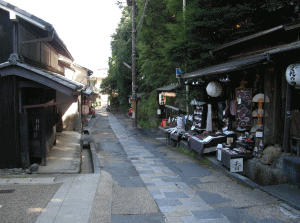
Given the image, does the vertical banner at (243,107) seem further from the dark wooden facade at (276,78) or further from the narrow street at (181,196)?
the narrow street at (181,196)

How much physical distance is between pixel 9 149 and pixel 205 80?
9289 mm

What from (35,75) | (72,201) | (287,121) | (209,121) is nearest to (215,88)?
(209,121)

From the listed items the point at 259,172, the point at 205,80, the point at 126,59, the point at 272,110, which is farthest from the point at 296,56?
the point at 126,59

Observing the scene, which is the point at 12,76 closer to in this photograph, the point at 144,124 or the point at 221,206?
the point at 221,206

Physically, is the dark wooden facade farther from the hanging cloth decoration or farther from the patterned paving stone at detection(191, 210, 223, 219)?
the patterned paving stone at detection(191, 210, 223, 219)

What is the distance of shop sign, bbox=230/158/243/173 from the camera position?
8672 mm

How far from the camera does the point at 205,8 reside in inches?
520

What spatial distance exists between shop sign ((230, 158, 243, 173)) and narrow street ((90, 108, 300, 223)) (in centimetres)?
40

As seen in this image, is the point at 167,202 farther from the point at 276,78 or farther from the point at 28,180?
the point at 276,78

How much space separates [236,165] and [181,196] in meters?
2.66

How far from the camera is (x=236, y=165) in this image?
8.69m

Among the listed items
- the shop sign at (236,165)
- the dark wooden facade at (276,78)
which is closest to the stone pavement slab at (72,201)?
the shop sign at (236,165)

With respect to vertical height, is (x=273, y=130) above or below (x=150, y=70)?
below

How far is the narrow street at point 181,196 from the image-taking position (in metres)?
5.76
